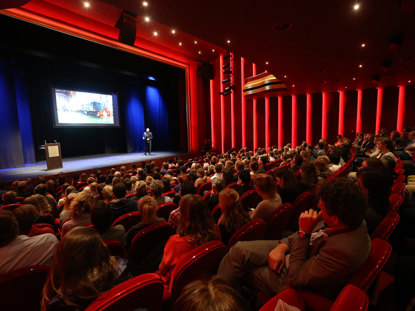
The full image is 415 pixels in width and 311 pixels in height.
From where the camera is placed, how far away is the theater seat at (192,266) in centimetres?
117

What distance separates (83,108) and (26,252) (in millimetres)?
11763

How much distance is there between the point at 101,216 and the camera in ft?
6.40

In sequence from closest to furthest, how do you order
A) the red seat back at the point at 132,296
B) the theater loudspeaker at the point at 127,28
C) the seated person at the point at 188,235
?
the red seat back at the point at 132,296 → the seated person at the point at 188,235 → the theater loudspeaker at the point at 127,28

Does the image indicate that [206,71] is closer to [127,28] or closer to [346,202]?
[127,28]

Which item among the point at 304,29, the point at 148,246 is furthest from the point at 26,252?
the point at 304,29

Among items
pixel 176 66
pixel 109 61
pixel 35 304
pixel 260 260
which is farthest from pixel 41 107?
pixel 260 260

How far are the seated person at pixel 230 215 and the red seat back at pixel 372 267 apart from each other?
3.09 feet

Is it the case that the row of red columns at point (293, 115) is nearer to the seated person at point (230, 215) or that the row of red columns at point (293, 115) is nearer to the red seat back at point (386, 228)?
the red seat back at point (386, 228)

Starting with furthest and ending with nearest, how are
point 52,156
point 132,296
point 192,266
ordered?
1. point 52,156
2. point 192,266
3. point 132,296

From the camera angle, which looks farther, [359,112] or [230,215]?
[359,112]

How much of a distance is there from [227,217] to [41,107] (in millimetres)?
12662

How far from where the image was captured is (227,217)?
1900 mm

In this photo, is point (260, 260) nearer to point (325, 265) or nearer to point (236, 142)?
point (325, 265)

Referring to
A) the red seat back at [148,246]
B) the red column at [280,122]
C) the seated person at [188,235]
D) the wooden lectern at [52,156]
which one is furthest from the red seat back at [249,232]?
the red column at [280,122]
